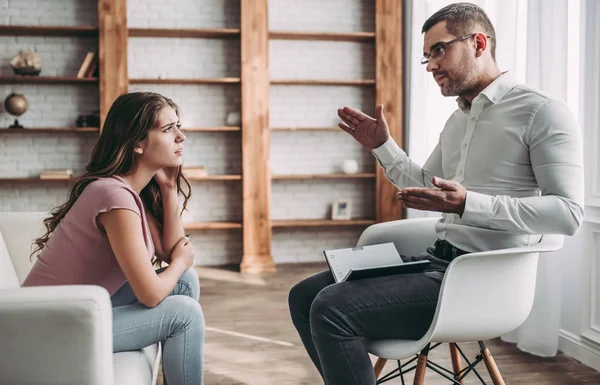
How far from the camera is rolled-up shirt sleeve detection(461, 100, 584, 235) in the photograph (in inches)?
68.0

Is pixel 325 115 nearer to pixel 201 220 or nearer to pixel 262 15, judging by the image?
pixel 262 15

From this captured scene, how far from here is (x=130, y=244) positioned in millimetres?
1595

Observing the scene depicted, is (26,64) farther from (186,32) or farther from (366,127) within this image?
(366,127)

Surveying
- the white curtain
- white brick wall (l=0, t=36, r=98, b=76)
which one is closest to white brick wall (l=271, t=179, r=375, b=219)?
white brick wall (l=0, t=36, r=98, b=76)

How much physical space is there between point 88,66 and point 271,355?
3.29 metres

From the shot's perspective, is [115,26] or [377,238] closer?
[377,238]

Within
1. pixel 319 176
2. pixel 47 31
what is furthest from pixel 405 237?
pixel 47 31

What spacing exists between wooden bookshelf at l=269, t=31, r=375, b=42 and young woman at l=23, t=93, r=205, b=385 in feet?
11.9

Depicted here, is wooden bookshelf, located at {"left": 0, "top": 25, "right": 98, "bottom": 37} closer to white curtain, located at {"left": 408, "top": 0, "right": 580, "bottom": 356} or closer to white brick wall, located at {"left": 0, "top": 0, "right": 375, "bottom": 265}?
white brick wall, located at {"left": 0, "top": 0, "right": 375, "bottom": 265}

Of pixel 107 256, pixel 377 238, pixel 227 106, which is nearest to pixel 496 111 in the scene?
pixel 377 238

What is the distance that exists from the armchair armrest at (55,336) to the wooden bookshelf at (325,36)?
439 cm

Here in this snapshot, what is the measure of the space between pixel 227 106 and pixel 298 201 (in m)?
1.11

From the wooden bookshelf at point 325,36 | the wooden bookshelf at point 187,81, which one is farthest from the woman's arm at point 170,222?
the wooden bookshelf at point 325,36

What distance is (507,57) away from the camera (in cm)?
327
